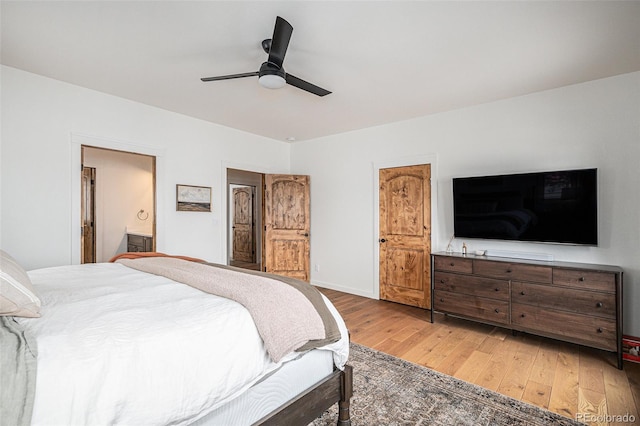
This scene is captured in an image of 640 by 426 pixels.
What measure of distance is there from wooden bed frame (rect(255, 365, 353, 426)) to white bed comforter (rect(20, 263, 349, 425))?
215 mm

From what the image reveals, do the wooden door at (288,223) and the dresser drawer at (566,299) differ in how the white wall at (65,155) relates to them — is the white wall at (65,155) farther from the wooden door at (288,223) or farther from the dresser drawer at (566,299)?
the dresser drawer at (566,299)

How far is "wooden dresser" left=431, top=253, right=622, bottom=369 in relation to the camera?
103 inches

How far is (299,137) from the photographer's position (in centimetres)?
542

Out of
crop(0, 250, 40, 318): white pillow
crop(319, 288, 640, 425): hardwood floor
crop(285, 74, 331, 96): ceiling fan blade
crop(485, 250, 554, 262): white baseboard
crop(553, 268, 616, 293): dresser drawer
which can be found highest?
crop(285, 74, 331, 96): ceiling fan blade

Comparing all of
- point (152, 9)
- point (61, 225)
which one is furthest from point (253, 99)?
point (61, 225)

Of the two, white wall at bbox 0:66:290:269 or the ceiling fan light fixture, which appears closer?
the ceiling fan light fixture

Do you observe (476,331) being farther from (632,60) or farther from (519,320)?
(632,60)

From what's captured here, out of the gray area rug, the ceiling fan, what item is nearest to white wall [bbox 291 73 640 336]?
the gray area rug

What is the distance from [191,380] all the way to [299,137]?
15.4 ft

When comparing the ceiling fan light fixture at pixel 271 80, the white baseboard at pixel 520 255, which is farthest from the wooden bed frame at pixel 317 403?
the white baseboard at pixel 520 255

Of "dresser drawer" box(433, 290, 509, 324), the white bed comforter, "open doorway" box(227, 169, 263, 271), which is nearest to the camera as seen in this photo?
the white bed comforter

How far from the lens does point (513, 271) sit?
3.09 metres

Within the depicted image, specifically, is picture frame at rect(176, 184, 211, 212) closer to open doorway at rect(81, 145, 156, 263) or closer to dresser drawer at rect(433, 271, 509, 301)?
open doorway at rect(81, 145, 156, 263)

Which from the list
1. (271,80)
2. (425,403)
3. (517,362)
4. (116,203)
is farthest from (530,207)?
(116,203)
